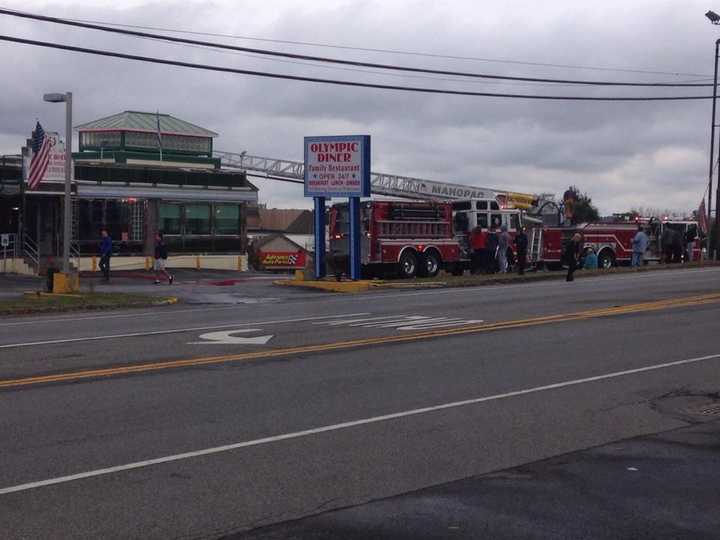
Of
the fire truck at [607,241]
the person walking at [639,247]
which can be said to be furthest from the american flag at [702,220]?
the person walking at [639,247]

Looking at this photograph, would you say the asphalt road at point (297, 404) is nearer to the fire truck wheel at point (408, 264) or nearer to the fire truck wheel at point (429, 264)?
the fire truck wheel at point (408, 264)

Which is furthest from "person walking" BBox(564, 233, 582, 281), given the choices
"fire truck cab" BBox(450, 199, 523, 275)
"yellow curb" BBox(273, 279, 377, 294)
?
"fire truck cab" BBox(450, 199, 523, 275)

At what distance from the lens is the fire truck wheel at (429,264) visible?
35.6m

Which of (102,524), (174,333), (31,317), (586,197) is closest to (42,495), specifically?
(102,524)

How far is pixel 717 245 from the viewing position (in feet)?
143

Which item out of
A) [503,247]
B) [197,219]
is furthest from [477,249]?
[197,219]

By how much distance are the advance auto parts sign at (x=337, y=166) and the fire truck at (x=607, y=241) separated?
1227 cm

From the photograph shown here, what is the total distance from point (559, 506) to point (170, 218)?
1569 inches

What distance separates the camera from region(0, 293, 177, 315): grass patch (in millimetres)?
22859

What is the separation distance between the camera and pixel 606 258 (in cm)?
4334

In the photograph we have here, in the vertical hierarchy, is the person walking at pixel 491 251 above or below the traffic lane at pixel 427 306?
above

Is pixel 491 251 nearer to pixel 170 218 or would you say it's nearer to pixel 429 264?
pixel 429 264

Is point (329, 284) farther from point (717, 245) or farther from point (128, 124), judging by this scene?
point (128, 124)

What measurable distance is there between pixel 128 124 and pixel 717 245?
31542 millimetres
